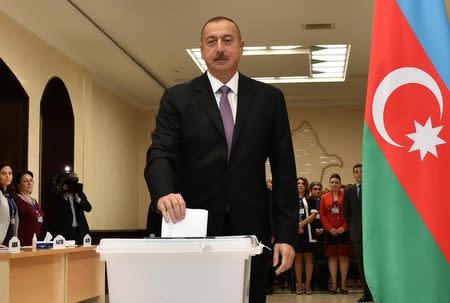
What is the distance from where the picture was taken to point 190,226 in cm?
160

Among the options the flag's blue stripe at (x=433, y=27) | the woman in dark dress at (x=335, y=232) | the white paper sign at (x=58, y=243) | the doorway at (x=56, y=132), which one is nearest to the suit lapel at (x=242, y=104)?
the flag's blue stripe at (x=433, y=27)

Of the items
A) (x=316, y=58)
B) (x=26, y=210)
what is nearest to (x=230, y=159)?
(x=26, y=210)

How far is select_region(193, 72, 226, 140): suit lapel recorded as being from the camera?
1.93 metres

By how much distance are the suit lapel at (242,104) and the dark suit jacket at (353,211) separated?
562 centimetres

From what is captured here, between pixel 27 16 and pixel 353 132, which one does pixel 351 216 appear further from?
pixel 353 132

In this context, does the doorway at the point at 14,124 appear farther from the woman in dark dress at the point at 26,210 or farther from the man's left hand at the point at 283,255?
the man's left hand at the point at 283,255

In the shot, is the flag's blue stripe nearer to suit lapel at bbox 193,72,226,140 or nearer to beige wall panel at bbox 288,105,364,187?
suit lapel at bbox 193,72,226,140

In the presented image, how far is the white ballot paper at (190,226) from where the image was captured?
1589 mm

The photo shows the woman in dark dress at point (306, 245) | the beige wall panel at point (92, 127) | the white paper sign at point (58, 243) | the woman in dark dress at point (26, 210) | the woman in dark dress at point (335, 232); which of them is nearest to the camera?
the white paper sign at point (58, 243)

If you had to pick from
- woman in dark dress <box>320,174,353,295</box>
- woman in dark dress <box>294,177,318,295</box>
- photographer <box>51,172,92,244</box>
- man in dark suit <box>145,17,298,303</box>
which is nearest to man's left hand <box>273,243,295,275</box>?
man in dark suit <box>145,17,298,303</box>

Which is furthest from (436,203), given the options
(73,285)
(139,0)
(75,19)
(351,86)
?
(351,86)

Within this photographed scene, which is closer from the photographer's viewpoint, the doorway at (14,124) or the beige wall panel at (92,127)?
the doorway at (14,124)

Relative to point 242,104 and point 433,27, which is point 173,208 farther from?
point 433,27

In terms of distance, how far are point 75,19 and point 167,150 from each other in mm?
6296
